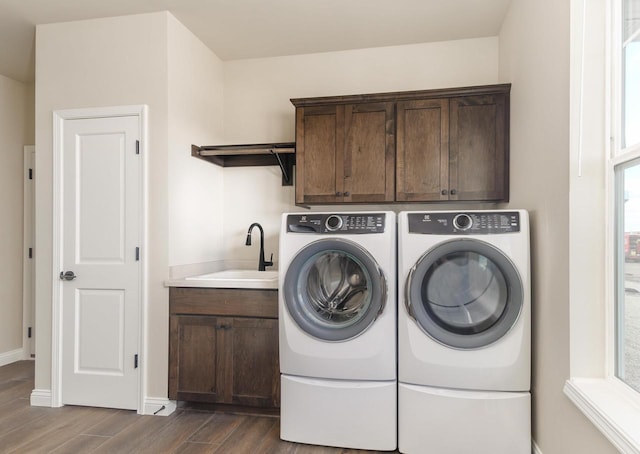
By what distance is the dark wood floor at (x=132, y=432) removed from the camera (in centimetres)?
224

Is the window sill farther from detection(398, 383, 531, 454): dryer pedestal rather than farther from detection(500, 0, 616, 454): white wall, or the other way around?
detection(398, 383, 531, 454): dryer pedestal

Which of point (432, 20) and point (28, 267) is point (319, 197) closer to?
point (432, 20)

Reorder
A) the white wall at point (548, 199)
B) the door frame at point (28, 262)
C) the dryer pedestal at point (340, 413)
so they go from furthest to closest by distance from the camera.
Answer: the door frame at point (28, 262), the dryer pedestal at point (340, 413), the white wall at point (548, 199)

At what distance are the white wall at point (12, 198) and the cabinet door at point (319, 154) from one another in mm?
2871

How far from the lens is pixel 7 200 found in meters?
3.83

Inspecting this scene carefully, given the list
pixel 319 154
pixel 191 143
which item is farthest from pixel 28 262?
pixel 319 154

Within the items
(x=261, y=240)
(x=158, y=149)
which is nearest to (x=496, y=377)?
(x=261, y=240)

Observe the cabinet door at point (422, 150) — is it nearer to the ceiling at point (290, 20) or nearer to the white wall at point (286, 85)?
the white wall at point (286, 85)

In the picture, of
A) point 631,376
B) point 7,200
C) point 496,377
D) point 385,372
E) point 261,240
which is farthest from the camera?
point 7,200

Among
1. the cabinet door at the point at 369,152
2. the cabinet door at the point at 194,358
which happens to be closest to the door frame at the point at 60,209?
the cabinet door at the point at 194,358

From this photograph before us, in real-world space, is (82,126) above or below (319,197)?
above

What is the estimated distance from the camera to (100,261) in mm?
2799

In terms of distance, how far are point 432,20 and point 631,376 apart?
7.81 ft

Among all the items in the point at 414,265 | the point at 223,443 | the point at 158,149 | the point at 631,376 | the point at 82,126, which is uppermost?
the point at 82,126
